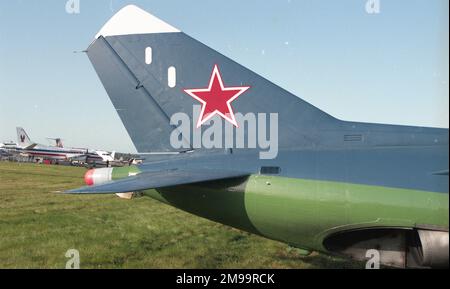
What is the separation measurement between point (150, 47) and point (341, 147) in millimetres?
3953

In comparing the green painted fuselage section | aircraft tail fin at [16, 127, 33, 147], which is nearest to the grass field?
the green painted fuselage section

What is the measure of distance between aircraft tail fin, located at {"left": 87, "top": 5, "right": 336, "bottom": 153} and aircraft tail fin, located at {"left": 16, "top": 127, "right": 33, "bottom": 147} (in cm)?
8828

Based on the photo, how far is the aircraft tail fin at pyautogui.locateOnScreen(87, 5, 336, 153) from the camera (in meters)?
6.33

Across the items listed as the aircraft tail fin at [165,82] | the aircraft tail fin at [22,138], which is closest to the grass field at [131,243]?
the aircraft tail fin at [165,82]

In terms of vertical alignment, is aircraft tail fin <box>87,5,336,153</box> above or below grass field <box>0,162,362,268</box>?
above

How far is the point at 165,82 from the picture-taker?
23.1 ft

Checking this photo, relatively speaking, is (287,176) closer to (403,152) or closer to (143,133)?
(403,152)

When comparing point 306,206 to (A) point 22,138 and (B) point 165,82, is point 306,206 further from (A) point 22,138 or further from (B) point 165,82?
(A) point 22,138

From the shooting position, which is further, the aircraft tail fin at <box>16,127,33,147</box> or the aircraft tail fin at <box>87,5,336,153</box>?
the aircraft tail fin at <box>16,127,33,147</box>

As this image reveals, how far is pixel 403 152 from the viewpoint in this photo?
5375 millimetres

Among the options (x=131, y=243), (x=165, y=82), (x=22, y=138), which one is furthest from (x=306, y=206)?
(x=22, y=138)

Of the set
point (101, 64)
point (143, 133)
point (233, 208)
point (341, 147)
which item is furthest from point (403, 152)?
point (101, 64)

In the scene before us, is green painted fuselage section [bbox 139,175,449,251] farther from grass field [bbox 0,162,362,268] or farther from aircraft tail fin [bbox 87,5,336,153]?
grass field [bbox 0,162,362,268]

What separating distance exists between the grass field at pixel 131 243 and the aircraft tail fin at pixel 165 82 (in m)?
2.39
